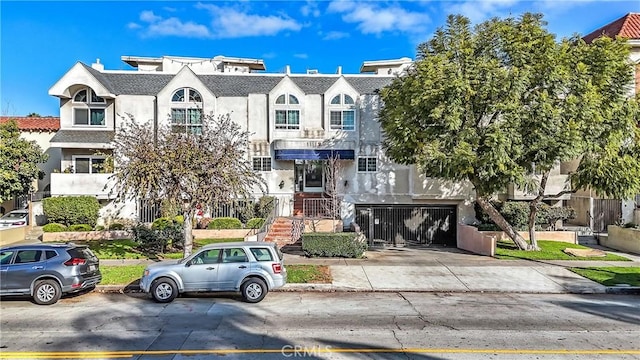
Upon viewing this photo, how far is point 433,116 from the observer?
17.6m

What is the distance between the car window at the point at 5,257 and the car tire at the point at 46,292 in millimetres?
1209

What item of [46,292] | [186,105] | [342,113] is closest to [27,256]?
[46,292]

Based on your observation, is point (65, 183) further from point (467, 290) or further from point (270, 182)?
point (467, 290)

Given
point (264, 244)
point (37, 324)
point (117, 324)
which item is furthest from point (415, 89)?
point (37, 324)

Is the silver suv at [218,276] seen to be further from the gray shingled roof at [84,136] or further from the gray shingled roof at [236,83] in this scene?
the gray shingled roof at [236,83]

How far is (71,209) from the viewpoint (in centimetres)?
2409

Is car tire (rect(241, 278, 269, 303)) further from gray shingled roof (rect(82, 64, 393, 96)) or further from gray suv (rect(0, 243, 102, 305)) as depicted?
gray shingled roof (rect(82, 64, 393, 96))

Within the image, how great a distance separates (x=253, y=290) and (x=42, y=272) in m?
6.04

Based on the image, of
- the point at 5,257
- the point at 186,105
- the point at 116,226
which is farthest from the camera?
the point at 186,105

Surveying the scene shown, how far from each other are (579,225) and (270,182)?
1963 cm

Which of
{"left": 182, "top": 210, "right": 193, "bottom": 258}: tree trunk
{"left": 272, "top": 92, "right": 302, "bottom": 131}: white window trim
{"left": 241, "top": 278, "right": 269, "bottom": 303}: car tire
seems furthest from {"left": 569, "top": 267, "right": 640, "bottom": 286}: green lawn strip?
{"left": 272, "top": 92, "right": 302, "bottom": 131}: white window trim

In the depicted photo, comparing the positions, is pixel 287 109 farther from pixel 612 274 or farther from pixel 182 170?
pixel 612 274

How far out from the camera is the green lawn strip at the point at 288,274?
14.8 meters

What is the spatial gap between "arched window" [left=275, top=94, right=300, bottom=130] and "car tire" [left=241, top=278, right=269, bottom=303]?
608 inches
